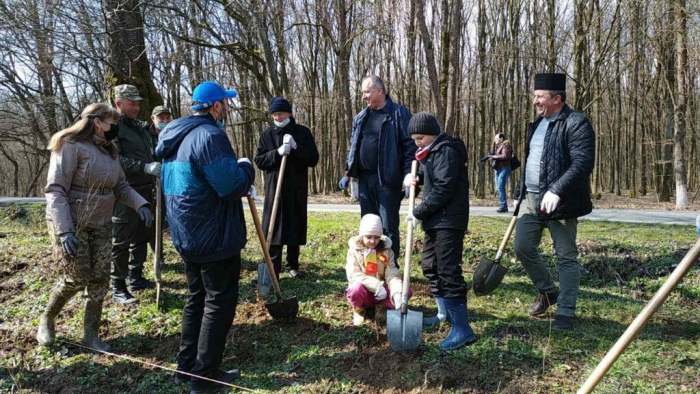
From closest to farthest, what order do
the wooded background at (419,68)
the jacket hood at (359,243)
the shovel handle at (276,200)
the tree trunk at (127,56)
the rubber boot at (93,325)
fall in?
the rubber boot at (93,325), the jacket hood at (359,243), the shovel handle at (276,200), the tree trunk at (127,56), the wooded background at (419,68)

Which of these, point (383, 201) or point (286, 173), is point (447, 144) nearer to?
point (383, 201)

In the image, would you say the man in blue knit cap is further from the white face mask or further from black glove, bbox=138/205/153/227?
the white face mask

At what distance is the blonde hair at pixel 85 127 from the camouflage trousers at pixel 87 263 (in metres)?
0.72

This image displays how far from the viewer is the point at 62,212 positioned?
3.54 m

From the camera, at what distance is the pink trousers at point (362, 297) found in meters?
4.16

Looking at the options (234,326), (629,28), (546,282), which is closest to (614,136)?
(629,28)

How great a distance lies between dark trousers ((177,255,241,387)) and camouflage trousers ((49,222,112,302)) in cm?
106

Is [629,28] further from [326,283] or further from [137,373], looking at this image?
[137,373]

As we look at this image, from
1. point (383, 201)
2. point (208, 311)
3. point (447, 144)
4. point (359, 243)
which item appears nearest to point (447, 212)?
point (447, 144)

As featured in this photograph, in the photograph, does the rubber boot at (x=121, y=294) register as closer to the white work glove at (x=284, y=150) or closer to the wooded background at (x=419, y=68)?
the white work glove at (x=284, y=150)

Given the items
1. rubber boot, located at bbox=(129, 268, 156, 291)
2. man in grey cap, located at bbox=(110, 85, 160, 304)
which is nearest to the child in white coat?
man in grey cap, located at bbox=(110, 85, 160, 304)

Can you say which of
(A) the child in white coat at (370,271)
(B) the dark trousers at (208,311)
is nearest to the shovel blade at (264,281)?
(A) the child in white coat at (370,271)

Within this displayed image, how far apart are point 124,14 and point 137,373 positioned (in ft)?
19.5

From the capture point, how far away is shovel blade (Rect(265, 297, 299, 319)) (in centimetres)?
436
